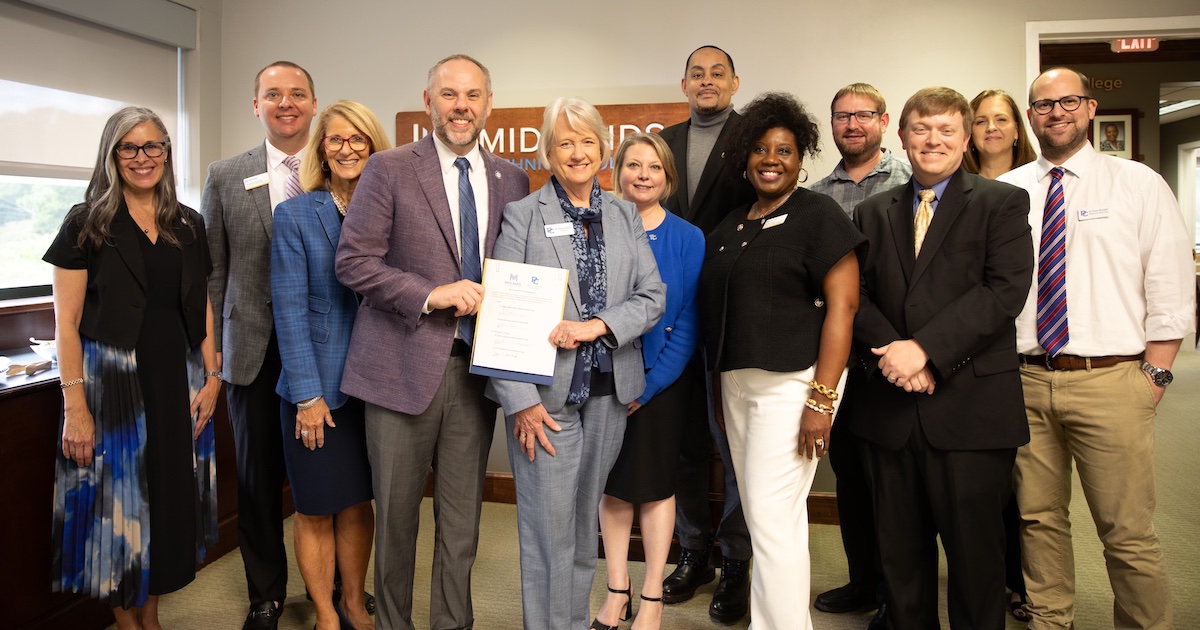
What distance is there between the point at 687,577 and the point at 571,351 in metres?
1.41

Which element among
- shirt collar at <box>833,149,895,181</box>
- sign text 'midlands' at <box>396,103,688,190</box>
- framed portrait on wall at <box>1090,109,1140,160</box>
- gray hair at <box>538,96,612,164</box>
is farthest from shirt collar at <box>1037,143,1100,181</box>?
framed portrait on wall at <box>1090,109,1140,160</box>

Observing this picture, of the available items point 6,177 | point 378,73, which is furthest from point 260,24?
point 6,177

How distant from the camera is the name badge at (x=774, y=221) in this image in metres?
2.27

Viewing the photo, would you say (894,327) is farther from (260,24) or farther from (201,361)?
(260,24)

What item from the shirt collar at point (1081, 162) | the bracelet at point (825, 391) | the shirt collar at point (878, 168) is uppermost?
the shirt collar at point (878, 168)

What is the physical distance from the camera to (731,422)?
2.44 metres

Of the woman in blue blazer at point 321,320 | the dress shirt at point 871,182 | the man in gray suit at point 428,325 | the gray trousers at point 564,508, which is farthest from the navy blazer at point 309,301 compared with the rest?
the dress shirt at point 871,182

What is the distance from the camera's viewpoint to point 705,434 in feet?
10.2

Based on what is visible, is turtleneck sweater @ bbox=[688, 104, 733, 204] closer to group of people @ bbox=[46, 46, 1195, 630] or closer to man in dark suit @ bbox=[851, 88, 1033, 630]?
group of people @ bbox=[46, 46, 1195, 630]

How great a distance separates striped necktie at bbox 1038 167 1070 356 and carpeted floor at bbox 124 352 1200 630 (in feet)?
3.91

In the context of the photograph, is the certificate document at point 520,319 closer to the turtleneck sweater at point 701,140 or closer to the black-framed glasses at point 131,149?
the black-framed glasses at point 131,149

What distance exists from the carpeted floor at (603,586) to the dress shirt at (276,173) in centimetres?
161

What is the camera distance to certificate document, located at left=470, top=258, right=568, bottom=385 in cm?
213

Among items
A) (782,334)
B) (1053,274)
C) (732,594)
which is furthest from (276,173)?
(1053,274)
